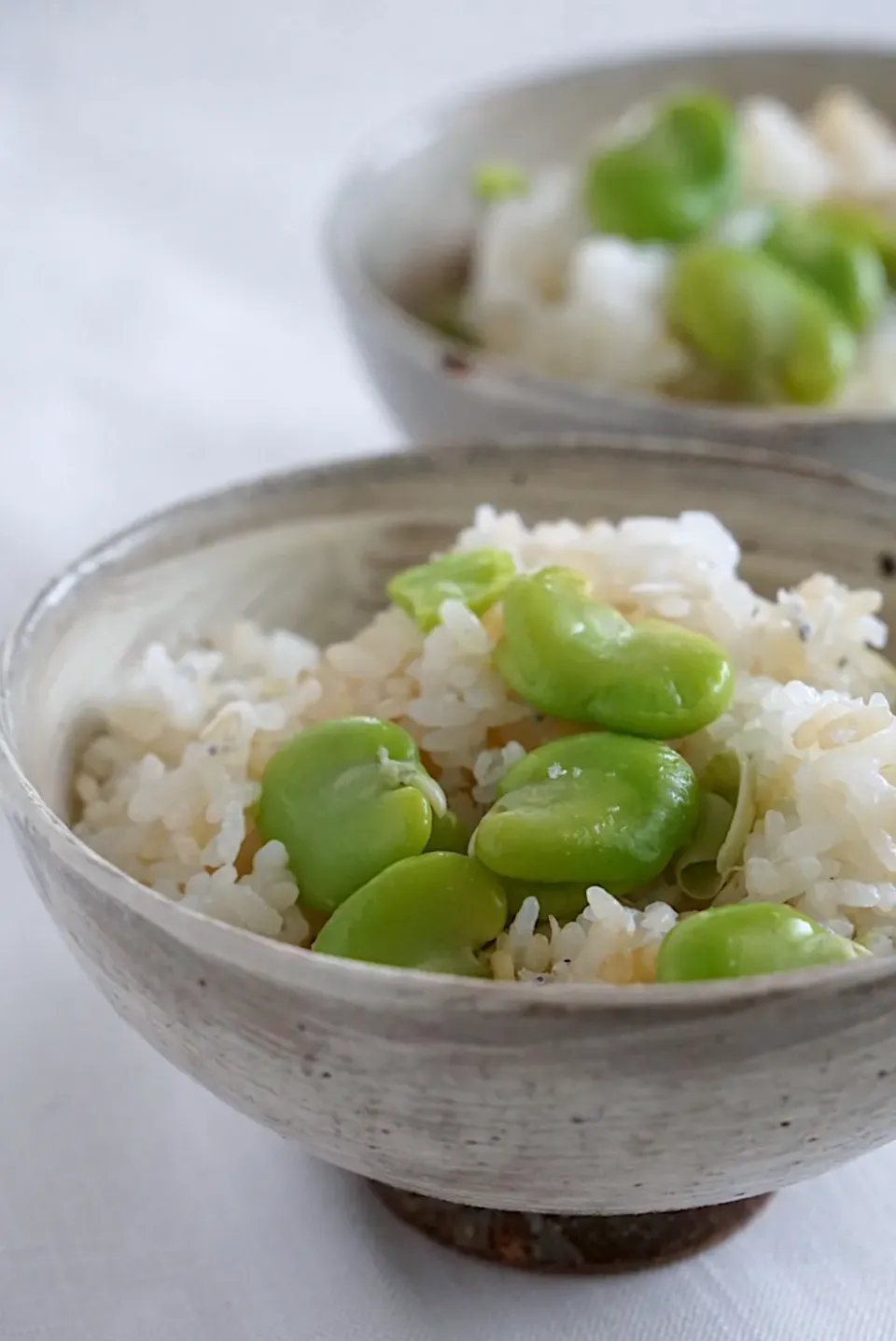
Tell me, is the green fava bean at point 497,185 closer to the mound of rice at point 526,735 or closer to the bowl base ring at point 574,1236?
the mound of rice at point 526,735

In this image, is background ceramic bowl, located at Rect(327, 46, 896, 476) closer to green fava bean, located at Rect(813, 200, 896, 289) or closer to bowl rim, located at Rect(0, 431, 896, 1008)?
green fava bean, located at Rect(813, 200, 896, 289)

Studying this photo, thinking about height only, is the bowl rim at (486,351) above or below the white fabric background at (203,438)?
above

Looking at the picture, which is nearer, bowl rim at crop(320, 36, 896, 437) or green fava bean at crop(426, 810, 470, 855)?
green fava bean at crop(426, 810, 470, 855)

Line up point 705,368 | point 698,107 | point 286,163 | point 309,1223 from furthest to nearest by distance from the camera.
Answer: point 286,163 → point 698,107 → point 705,368 → point 309,1223

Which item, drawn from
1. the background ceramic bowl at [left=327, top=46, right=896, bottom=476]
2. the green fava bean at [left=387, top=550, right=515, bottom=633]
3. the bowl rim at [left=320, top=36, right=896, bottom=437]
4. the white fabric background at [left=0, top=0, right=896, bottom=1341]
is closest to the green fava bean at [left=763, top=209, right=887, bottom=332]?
the bowl rim at [left=320, top=36, right=896, bottom=437]

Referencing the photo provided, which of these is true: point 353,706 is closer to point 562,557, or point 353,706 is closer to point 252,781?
point 252,781

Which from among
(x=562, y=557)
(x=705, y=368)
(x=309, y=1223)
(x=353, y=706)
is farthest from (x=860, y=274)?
(x=309, y=1223)

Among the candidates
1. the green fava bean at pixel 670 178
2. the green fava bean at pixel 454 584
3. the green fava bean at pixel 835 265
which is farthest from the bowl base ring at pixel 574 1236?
the green fava bean at pixel 670 178
